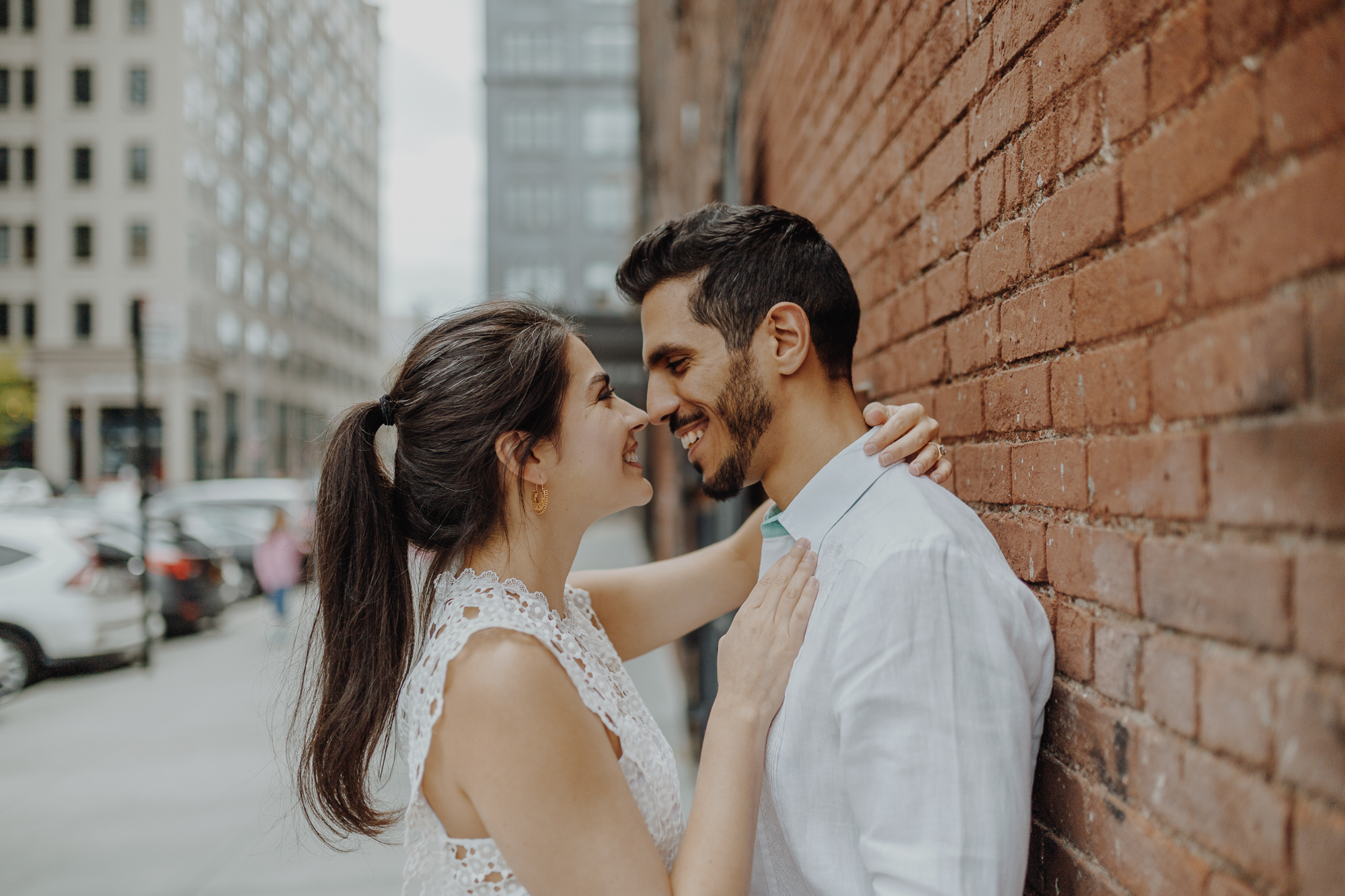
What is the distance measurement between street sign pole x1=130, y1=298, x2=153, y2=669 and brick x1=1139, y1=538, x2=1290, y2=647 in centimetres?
938

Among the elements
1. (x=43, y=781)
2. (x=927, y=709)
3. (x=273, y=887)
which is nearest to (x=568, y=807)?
(x=927, y=709)

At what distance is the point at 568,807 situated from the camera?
157 centimetres

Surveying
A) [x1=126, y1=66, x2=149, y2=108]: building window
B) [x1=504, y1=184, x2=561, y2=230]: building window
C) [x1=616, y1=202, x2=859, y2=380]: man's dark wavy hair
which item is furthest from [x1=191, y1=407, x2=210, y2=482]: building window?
[x1=616, y1=202, x2=859, y2=380]: man's dark wavy hair

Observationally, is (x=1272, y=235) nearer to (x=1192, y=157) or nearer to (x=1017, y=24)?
(x=1192, y=157)

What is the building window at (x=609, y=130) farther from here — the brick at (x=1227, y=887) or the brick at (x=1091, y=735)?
the brick at (x=1227, y=887)

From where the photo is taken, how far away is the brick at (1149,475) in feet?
3.44

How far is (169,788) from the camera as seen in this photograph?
5844 mm

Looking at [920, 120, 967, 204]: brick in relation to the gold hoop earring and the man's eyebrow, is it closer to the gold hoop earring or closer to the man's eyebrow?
the man's eyebrow

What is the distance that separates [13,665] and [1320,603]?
998 cm

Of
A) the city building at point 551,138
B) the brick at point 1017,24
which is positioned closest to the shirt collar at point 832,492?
the brick at point 1017,24

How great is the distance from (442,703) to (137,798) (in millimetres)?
5324

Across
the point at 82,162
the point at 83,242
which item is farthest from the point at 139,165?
the point at 83,242

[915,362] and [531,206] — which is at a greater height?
[531,206]

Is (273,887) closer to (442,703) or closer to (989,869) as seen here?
(442,703)
